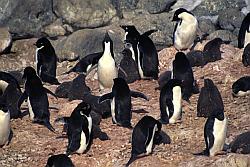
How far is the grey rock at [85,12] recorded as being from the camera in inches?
890

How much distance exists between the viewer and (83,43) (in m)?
20.4

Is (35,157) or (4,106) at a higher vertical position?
(4,106)

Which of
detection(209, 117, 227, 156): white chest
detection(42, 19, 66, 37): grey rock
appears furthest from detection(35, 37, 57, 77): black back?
detection(42, 19, 66, 37): grey rock

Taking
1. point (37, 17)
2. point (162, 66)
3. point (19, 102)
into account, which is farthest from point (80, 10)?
point (19, 102)

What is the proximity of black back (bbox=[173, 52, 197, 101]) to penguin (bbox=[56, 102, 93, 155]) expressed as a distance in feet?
7.31

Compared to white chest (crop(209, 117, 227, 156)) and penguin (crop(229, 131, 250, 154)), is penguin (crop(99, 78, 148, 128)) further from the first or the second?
penguin (crop(229, 131, 250, 154))

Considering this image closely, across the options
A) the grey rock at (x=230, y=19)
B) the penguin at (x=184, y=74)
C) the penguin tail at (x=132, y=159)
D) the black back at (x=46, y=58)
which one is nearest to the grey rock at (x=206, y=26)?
the grey rock at (x=230, y=19)

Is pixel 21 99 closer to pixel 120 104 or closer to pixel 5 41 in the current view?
pixel 120 104

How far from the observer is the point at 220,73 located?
12547mm

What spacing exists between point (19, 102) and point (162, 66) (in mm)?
3786

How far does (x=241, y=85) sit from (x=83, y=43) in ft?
31.9

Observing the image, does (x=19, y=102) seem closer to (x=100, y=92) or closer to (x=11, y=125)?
(x=11, y=125)

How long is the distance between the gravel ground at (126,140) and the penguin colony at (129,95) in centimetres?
12

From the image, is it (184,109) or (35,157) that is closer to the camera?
(35,157)
